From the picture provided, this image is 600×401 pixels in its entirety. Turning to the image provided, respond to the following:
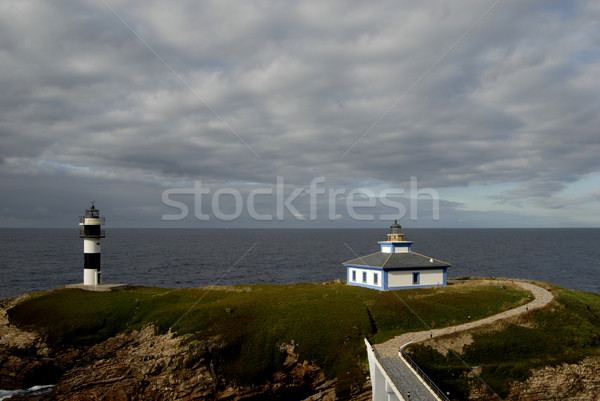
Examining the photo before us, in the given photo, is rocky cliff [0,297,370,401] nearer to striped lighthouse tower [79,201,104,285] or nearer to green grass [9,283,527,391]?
green grass [9,283,527,391]

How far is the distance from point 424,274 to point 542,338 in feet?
51.7

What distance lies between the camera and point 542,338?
34.1m

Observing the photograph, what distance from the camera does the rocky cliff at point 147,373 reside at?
30.7 meters

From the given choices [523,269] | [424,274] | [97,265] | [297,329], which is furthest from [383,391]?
[523,269]

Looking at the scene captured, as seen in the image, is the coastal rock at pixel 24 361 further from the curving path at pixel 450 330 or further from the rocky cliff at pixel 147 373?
the curving path at pixel 450 330

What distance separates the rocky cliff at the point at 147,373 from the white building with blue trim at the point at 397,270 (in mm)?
17702

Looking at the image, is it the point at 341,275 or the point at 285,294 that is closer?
the point at 285,294

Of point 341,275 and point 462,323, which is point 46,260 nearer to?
point 341,275

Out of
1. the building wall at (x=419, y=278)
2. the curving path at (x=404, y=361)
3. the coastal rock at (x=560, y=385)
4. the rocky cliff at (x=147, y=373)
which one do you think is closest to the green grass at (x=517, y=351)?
the coastal rock at (x=560, y=385)

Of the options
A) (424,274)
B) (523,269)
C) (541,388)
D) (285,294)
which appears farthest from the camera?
(523,269)

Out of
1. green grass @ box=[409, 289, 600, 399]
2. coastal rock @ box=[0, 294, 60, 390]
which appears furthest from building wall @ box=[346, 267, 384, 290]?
coastal rock @ box=[0, 294, 60, 390]

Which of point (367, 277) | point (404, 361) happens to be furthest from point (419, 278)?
point (404, 361)

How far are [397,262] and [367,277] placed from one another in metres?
4.04

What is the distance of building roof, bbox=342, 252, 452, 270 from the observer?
4744cm
